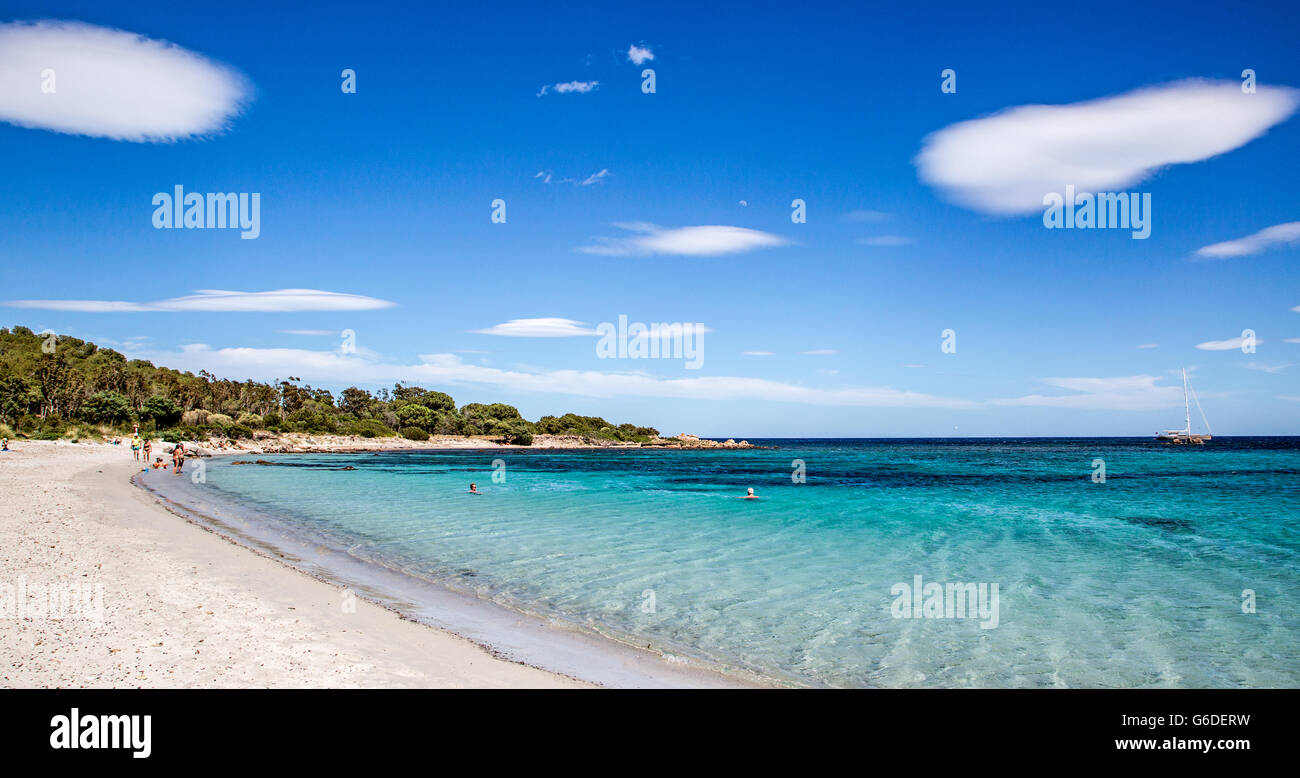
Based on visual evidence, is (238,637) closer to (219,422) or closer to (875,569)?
(875,569)

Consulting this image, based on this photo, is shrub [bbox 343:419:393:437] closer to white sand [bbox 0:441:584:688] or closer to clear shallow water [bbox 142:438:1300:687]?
clear shallow water [bbox 142:438:1300:687]

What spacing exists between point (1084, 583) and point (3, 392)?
107 metres

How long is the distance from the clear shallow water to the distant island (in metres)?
67.4

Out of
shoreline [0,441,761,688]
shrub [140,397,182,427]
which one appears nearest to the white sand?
shoreline [0,441,761,688]

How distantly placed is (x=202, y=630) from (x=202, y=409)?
12641cm

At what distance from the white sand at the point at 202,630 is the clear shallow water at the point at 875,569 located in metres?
3.23

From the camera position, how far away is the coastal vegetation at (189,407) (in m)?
82.6

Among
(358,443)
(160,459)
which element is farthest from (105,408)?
(160,459)

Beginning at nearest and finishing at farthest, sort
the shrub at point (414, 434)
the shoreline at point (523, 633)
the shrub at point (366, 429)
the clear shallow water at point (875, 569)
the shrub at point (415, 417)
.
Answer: the shoreline at point (523, 633) → the clear shallow water at point (875, 569) → the shrub at point (366, 429) → the shrub at point (414, 434) → the shrub at point (415, 417)

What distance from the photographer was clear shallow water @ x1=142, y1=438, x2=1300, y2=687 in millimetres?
9672

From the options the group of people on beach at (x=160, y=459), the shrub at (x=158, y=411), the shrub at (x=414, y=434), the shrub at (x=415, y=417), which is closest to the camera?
the group of people on beach at (x=160, y=459)

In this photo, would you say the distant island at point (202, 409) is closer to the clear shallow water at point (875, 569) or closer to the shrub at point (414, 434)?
the shrub at point (414, 434)

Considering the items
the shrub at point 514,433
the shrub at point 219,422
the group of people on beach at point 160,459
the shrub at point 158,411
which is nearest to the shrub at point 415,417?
the shrub at point 514,433

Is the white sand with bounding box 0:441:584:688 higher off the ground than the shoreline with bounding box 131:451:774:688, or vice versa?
the white sand with bounding box 0:441:584:688
